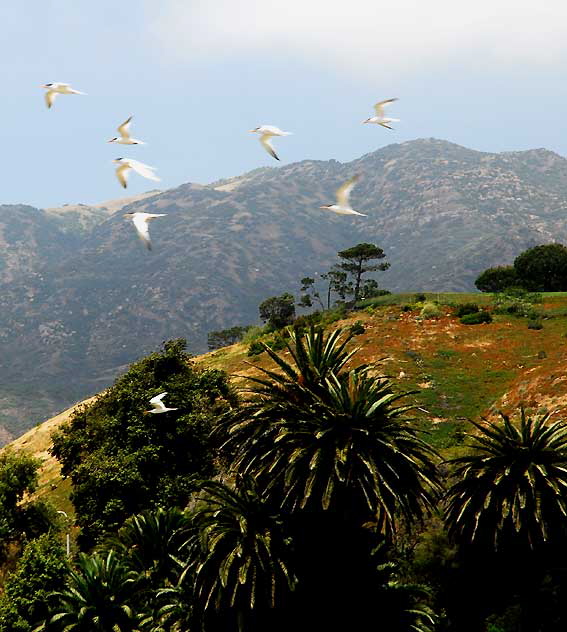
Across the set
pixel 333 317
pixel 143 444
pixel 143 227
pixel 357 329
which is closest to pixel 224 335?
pixel 333 317

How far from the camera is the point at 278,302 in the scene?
421 feet

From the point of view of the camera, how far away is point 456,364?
185 ft

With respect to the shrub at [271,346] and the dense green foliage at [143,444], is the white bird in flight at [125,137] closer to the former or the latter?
the dense green foliage at [143,444]

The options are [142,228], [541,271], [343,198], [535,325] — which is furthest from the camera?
[541,271]

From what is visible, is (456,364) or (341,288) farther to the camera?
(341,288)

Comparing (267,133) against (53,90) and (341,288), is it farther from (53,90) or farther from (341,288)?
(341,288)

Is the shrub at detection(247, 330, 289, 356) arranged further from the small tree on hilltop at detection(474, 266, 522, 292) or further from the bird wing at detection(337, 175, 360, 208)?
the small tree on hilltop at detection(474, 266, 522, 292)

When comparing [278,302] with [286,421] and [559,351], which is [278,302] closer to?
[559,351]

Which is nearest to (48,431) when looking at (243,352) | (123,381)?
(243,352)

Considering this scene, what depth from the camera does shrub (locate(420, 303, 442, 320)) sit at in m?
73.3

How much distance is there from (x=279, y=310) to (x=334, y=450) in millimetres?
104029

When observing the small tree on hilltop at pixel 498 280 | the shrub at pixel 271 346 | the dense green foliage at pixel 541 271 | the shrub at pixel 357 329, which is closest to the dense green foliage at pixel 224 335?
the small tree on hilltop at pixel 498 280

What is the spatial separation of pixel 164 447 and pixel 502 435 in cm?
2489

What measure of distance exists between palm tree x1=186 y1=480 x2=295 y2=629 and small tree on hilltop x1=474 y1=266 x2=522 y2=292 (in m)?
103
